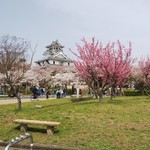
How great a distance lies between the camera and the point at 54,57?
83.9 meters

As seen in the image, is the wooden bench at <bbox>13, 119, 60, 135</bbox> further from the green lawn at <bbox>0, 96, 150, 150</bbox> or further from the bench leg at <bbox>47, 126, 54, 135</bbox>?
the green lawn at <bbox>0, 96, 150, 150</bbox>

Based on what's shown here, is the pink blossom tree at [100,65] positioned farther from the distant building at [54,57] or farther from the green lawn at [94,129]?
the distant building at [54,57]

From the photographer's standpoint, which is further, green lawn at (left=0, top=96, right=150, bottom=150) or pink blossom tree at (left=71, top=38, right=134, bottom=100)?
pink blossom tree at (left=71, top=38, right=134, bottom=100)

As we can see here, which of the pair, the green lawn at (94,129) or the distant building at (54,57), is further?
the distant building at (54,57)

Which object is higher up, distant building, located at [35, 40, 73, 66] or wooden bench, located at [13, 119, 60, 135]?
distant building, located at [35, 40, 73, 66]

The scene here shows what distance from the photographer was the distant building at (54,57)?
8331cm

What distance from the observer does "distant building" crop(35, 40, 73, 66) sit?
273 ft

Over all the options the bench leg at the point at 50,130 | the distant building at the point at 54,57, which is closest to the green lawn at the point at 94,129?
the bench leg at the point at 50,130

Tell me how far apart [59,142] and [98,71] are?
907cm

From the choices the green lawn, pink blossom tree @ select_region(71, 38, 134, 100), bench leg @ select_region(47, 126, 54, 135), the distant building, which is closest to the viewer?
the green lawn

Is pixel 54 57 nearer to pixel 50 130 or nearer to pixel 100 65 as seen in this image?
pixel 100 65

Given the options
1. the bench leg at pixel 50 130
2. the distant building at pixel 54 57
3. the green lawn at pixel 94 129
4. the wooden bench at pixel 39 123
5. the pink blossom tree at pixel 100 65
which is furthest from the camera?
the distant building at pixel 54 57

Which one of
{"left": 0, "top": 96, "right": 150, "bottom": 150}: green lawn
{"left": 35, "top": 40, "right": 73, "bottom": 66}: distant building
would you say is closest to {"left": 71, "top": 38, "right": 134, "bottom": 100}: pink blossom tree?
{"left": 0, "top": 96, "right": 150, "bottom": 150}: green lawn

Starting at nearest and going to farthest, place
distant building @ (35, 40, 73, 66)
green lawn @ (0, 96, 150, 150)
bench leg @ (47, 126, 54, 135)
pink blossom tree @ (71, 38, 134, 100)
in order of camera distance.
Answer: green lawn @ (0, 96, 150, 150)
bench leg @ (47, 126, 54, 135)
pink blossom tree @ (71, 38, 134, 100)
distant building @ (35, 40, 73, 66)
